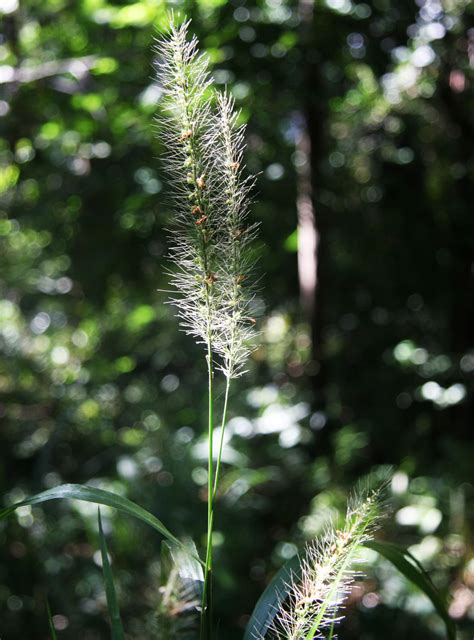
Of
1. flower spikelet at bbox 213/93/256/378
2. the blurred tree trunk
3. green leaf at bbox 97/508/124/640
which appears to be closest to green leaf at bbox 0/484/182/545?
green leaf at bbox 97/508/124/640

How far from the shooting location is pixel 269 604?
759 millimetres

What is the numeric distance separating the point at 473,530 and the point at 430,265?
103 centimetres

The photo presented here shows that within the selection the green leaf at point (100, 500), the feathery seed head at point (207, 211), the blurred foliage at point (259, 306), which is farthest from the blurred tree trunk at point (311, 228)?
the green leaf at point (100, 500)

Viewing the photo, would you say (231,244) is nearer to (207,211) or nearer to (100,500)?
(207,211)

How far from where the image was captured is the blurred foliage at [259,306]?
6.52 feet

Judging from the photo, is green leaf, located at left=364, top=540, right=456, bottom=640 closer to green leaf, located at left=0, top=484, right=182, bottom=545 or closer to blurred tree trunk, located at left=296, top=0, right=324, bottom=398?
Answer: green leaf, located at left=0, top=484, right=182, bottom=545

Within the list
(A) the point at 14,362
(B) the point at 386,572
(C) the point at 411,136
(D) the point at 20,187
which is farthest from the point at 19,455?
(C) the point at 411,136

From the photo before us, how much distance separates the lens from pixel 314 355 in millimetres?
2719

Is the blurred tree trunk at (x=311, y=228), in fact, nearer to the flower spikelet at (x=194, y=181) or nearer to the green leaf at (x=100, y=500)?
the flower spikelet at (x=194, y=181)

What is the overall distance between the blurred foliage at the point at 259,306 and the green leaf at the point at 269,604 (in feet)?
3.14

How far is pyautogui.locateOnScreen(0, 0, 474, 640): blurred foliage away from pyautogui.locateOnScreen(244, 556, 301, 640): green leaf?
0.96 m

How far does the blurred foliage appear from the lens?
1988 mm

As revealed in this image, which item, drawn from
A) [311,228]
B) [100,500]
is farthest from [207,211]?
[311,228]

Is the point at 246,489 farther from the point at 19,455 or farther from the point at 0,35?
the point at 0,35
